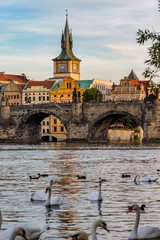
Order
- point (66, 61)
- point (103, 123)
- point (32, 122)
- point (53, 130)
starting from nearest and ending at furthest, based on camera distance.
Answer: point (103, 123) < point (32, 122) < point (53, 130) < point (66, 61)

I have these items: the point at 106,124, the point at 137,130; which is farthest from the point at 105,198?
the point at 137,130

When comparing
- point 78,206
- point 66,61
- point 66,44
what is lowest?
point 78,206

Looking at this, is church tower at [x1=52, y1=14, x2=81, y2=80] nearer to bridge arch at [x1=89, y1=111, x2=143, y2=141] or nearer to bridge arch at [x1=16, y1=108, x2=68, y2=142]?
bridge arch at [x1=16, y1=108, x2=68, y2=142]

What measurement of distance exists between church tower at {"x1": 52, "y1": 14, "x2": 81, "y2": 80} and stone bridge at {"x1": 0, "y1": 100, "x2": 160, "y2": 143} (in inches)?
1916

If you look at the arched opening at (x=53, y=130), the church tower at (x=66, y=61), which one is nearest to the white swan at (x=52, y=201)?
the arched opening at (x=53, y=130)

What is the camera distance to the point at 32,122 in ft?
376

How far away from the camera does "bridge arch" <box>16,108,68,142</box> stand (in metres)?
108

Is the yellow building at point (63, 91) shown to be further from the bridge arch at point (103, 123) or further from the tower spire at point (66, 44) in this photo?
the bridge arch at point (103, 123)

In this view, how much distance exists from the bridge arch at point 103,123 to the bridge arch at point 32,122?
4.82m

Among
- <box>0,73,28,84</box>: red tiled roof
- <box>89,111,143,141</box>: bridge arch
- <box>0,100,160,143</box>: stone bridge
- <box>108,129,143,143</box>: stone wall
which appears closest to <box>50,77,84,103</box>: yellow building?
<box>108,129,143,143</box>: stone wall

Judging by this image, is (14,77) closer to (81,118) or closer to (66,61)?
(66,61)

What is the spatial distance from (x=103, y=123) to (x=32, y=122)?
1535 centimetres

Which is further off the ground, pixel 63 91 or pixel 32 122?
pixel 63 91

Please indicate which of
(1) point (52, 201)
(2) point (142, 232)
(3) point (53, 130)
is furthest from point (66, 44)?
(2) point (142, 232)
